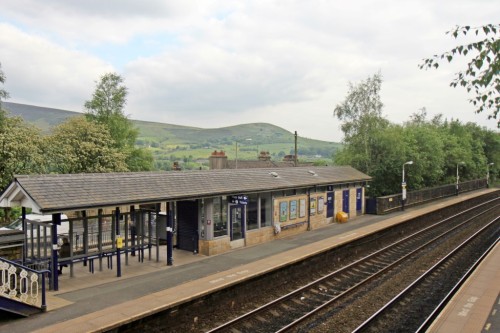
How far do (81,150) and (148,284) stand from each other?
2191 centimetres

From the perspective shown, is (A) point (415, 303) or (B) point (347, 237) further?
(B) point (347, 237)

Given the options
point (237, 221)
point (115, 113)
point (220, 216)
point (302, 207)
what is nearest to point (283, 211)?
point (302, 207)

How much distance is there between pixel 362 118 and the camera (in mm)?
39562

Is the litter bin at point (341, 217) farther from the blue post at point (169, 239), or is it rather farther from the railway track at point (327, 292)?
the blue post at point (169, 239)

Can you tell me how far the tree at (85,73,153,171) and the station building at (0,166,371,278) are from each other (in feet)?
59.9

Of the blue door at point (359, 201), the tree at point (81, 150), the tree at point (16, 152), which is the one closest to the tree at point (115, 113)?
the tree at point (81, 150)

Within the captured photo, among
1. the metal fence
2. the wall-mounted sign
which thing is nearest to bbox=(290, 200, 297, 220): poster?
the wall-mounted sign

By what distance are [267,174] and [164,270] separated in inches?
382

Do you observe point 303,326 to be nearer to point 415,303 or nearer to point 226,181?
point 415,303

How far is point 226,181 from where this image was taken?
19438mm

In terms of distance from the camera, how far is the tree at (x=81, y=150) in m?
30.5

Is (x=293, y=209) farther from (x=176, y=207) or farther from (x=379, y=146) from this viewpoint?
(x=379, y=146)

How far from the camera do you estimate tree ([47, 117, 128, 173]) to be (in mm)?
30547

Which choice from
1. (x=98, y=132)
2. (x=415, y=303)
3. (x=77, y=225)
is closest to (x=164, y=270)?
(x=77, y=225)
